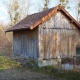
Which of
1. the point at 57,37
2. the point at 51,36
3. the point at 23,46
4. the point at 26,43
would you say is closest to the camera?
the point at 51,36

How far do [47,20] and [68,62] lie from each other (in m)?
4.35

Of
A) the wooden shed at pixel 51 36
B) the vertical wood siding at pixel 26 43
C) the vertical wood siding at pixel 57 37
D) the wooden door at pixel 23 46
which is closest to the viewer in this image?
the wooden shed at pixel 51 36

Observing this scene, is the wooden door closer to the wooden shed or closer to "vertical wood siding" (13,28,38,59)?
"vertical wood siding" (13,28,38,59)

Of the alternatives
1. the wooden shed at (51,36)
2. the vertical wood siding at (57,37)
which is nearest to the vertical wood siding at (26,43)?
the wooden shed at (51,36)

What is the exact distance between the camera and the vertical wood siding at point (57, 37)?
677 inches

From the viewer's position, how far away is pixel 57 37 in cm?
1794

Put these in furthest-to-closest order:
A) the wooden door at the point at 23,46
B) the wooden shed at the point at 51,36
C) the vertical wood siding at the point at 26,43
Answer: the wooden door at the point at 23,46 < the vertical wood siding at the point at 26,43 < the wooden shed at the point at 51,36

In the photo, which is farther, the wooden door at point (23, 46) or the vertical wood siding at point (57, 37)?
the wooden door at point (23, 46)

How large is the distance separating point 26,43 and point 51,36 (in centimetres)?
283

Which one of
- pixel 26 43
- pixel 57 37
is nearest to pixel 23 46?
pixel 26 43

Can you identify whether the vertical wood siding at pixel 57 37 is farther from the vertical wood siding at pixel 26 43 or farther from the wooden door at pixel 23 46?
the wooden door at pixel 23 46

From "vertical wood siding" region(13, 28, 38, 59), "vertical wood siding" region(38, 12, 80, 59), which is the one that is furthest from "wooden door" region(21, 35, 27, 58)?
"vertical wood siding" region(38, 12, 80, 59)

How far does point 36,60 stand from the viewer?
56.0 ft

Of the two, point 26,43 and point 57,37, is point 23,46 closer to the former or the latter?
point 26,43
